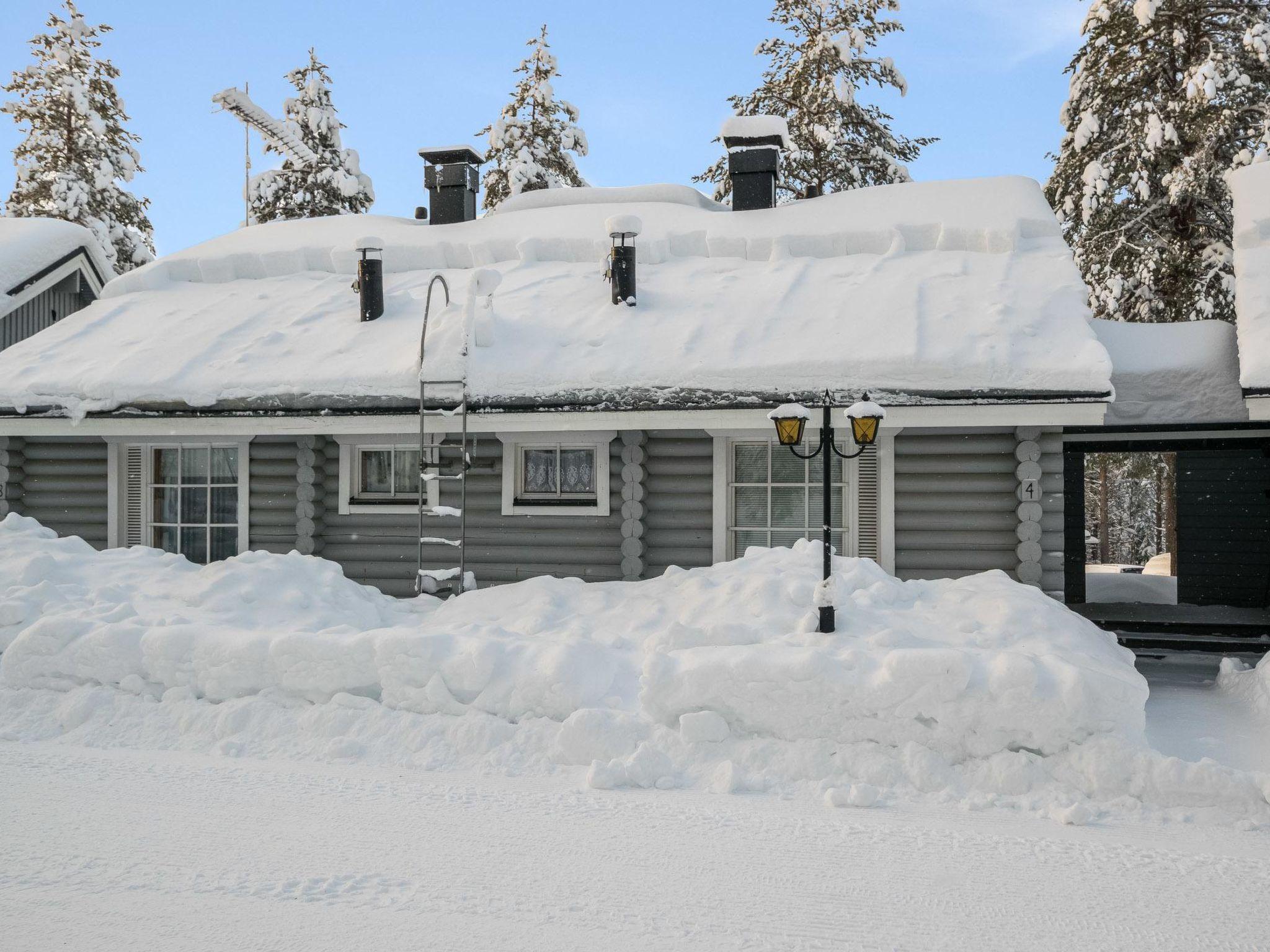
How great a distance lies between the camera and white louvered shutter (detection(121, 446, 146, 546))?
32.4ft

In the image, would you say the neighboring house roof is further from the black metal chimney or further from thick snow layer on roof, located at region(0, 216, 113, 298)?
the black metal chimney

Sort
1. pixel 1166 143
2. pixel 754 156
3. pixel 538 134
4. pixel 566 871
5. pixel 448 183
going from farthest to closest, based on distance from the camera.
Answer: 1. pixel 538 134
2. pixel 1166 143
3. pixel 448 183
4. pixel 754 156
5. pixel 566 871

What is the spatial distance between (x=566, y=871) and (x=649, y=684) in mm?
1739

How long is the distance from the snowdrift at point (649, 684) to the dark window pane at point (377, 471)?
80.5 inches

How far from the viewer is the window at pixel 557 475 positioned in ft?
30.0

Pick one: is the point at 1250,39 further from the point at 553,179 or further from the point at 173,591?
the point at 173,591

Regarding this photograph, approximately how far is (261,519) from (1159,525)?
28.4m

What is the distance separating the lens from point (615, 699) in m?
5.89

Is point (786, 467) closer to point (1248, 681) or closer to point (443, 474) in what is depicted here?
point (443, 474)

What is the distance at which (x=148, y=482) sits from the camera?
9914 mm

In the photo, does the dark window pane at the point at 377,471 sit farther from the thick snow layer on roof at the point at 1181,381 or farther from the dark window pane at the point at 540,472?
the thick snow layer on roof at the point at 1181,381

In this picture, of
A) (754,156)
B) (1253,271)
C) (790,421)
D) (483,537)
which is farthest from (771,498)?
(754,156)

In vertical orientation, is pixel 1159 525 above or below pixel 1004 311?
below

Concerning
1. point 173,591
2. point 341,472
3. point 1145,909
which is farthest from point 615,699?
point 341,472
